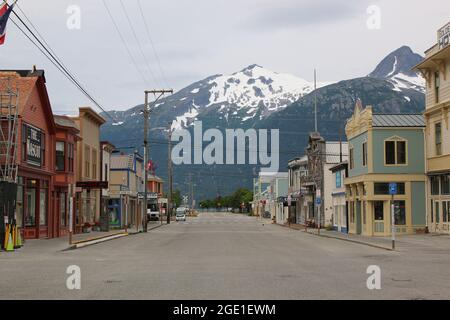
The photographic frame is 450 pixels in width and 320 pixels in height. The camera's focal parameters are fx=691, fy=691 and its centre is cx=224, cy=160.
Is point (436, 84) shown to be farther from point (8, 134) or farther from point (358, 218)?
point (8, 134)

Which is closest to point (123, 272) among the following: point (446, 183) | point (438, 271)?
point (438, 271)

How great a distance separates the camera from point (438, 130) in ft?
146

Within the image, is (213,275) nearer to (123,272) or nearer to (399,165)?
(123,272)

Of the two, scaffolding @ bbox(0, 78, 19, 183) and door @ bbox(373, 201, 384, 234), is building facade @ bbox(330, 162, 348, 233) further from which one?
scaffolding @ bbox(0, 78, 19, 183)

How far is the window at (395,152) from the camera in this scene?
47406 mm

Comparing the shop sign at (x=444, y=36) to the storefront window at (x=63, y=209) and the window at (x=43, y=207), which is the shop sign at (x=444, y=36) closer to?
the window at (x=43, y=207)

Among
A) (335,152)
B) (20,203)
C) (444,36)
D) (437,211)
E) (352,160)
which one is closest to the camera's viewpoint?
(20,203)

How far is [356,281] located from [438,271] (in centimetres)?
446

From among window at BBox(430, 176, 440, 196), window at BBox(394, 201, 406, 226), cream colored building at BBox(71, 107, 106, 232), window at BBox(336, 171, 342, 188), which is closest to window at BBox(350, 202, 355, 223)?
window at BBox(336, 171, 342, 188)

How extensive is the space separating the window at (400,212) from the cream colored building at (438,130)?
5.16ft

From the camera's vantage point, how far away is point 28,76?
39000mm

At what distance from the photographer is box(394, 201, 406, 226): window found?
46781 mm

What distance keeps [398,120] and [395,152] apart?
242 cm

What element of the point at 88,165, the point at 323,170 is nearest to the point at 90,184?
the point at 88,165
